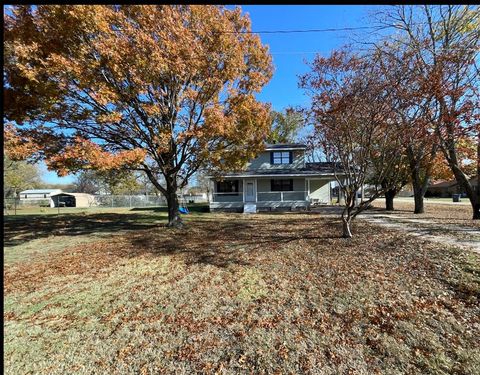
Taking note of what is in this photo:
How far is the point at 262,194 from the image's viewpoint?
68.7 feet

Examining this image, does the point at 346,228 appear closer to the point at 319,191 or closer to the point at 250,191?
the point at 250,191

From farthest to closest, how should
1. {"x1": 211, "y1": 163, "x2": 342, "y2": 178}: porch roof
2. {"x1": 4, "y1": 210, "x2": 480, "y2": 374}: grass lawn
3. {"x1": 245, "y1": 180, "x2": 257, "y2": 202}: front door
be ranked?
{"x1": 245, "y1": 180, "x2": 257, "y2": 202}: front door
{"x1": 211, "y1": 163, "x2": 342, "y2": 178}: porch roof
{"x1": 4, "y1": 210, "x2": 480, "y2": 374}: grass lawn

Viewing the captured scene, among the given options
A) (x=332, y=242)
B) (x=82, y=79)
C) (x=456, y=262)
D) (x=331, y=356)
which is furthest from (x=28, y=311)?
(x=456, y=262)

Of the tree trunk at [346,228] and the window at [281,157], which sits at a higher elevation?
the window at [281,157]

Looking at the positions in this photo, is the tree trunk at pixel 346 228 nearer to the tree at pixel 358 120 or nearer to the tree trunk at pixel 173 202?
the tree at pixel 358 120

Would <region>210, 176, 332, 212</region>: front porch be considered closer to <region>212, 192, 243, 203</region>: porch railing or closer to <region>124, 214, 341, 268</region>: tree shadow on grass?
<region>212, 192, 243, 203</region>: porch railing

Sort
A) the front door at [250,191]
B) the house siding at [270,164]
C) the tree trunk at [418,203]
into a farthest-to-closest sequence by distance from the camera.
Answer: the house siding at [270,164]
the front door at [250,191]
the tree trunk at [418,203]

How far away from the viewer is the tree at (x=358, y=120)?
290 inches

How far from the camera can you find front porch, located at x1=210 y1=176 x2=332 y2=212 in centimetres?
2053

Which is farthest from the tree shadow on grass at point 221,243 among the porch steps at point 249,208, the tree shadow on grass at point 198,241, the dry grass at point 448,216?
the porch steps at point 249,208

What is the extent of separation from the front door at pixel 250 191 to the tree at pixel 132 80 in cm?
943

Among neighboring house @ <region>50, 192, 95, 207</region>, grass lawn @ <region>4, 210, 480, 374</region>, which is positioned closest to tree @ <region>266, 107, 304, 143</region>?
grass lawn @ <region>4, 210, 480, 374</region>

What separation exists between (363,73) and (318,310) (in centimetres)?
721

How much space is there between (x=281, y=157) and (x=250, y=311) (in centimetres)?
1880
